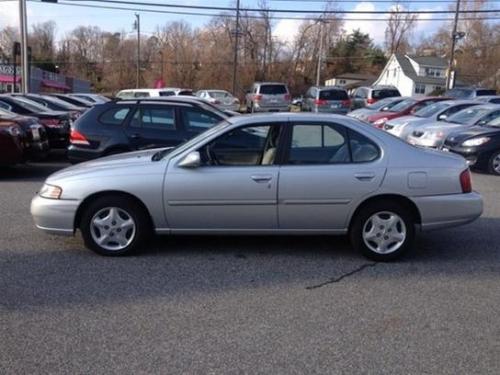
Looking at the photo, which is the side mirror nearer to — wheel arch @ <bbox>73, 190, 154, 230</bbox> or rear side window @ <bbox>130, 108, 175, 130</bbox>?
wheel arch @ <bbox>73, 190, 154, 230</bbox>

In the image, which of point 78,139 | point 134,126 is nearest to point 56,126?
point 78,139

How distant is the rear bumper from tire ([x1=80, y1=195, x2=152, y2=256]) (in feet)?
8.93

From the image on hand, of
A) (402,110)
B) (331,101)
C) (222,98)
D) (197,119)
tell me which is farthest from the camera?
(222,98)

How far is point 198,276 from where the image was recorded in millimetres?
5160

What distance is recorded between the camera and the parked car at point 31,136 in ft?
34.9

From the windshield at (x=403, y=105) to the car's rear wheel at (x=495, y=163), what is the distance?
825cm

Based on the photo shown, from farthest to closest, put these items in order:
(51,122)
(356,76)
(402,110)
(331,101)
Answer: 1. (356,76)
2. (331,101)
3. (402,110)
4. (51,122)

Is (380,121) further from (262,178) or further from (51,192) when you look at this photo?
(51,192)

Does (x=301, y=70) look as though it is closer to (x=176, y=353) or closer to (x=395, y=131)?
(x=395, y=131)

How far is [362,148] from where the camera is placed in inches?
223

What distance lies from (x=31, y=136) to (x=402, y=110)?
1323cm

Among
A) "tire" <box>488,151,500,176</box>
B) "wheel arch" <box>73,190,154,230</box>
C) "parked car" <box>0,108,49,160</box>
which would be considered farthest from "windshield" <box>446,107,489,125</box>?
"wheel arch" <box>73,190,154,230</box>

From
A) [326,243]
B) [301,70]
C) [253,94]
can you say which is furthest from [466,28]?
[326,243]

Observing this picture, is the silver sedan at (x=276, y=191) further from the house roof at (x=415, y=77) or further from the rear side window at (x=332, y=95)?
the house roof at (x=415, y=77)
